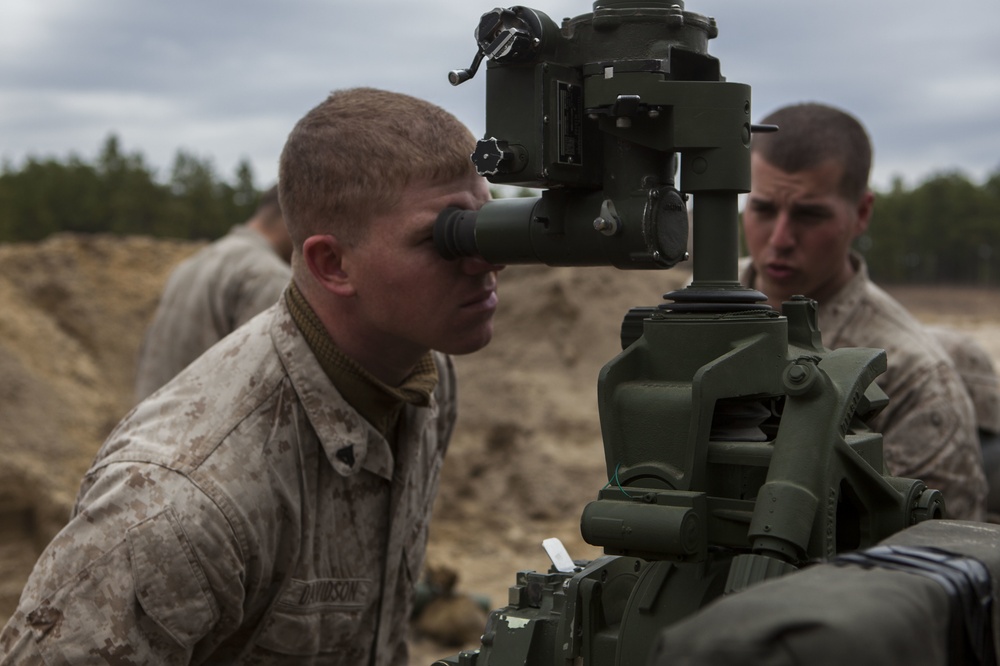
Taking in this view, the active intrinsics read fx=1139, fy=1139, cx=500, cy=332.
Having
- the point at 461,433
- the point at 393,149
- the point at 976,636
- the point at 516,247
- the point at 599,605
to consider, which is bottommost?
the point at 461,433

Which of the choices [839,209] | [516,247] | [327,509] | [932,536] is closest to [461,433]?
[839,209]

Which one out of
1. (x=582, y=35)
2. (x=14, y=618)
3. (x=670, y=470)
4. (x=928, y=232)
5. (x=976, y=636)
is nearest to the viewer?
(x=976, y=636)

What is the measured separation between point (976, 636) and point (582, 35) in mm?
996

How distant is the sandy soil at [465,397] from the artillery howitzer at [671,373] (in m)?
5.57

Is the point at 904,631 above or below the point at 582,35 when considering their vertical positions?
below

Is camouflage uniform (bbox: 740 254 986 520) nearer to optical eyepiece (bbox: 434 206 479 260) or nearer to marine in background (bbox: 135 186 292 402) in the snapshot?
optical eyepiece (bbox: 434 206 479 260)

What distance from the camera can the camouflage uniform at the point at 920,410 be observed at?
11.1 feet

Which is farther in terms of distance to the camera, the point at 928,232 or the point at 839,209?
the point at 928,232

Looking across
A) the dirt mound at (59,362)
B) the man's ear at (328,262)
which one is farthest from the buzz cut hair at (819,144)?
the dirt mound at (59,362)

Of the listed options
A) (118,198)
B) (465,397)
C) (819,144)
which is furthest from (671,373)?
(118,198)

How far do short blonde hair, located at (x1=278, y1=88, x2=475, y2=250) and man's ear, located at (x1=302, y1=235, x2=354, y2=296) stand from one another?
3 centimetres

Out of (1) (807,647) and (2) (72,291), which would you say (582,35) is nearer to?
(1) (807,647)

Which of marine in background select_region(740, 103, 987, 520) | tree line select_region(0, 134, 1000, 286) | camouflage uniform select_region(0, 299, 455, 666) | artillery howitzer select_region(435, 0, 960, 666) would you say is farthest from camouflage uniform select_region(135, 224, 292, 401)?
tree line select_region(0, 134, 1000, 286)

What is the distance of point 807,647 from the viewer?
3.17 ft
